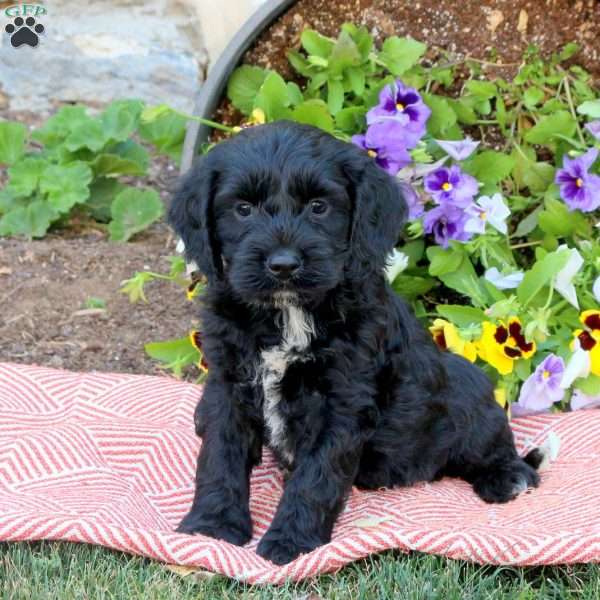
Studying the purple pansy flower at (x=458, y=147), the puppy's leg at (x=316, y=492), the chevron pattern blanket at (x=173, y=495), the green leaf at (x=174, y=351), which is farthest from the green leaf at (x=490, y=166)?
the puppy's leg at (x=316, y=492)

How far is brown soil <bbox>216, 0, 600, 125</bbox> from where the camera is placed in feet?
15.0

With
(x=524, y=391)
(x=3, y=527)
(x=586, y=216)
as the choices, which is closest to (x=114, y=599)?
(x=3, y=527)

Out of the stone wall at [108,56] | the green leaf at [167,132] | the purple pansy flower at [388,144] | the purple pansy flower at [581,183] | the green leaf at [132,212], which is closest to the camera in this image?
the purple pansy flower at [388,144]

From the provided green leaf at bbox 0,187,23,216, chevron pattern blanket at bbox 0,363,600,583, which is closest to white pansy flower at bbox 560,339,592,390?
chevron pattern blanket at bbox 0,363,600,583

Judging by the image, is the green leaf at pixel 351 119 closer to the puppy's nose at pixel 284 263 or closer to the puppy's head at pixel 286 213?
the puppy's head at pixel 286 213

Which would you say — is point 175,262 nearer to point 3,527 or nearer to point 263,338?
point 263,338

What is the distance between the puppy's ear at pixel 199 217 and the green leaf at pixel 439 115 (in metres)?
1.57

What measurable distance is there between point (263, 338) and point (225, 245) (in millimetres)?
265

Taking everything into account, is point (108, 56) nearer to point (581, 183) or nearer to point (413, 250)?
point (413, 250)

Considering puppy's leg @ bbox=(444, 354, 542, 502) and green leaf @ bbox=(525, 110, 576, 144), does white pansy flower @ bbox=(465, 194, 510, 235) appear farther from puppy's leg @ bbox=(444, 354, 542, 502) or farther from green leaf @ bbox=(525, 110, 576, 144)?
puppy's leg @ bbox=(444, 354, 542, 502)

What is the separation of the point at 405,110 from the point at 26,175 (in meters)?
1.97

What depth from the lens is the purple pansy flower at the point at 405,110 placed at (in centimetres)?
413

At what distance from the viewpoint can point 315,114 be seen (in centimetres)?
416

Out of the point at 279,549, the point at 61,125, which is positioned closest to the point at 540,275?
the point at 279,549
